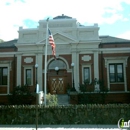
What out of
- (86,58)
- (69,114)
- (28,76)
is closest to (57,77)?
(28,76)

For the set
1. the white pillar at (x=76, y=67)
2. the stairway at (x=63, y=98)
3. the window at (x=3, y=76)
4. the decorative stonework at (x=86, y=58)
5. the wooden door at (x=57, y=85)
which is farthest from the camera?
the window at (x=3, y=76)

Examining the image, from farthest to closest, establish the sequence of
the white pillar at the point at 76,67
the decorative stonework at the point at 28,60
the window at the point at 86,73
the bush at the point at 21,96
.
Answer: the decorative stonework at the point at 28,60 < the window at the point at 86,73 < the white pillar at the point at 76,67 < the bush at the point at 21,96

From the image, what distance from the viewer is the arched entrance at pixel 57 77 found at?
29.0 meters

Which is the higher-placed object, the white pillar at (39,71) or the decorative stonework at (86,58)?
the decorative stonework at (86,58)

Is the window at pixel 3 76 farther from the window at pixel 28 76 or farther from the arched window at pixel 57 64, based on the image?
the arched window at pixel 57 64

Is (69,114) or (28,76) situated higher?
(28,76)

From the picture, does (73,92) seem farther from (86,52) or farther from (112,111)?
(112,111)

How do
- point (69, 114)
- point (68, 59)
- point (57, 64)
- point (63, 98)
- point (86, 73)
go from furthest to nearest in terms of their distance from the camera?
1. point (57, 64)
2. point (68, 59)
3. point (86, 73)
4. point (63, 98)
5. point (69, 114)

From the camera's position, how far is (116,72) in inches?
1128

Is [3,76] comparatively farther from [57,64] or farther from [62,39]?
[62,39]

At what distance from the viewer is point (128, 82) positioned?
28094mm

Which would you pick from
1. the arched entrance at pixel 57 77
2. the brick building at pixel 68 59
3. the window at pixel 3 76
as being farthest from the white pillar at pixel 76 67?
the window at pixel 3 76

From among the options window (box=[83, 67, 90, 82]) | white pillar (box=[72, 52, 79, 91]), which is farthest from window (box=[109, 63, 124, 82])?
white pillar (box=[72, 52, 79, 91])

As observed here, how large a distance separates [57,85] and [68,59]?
3.45 meters
